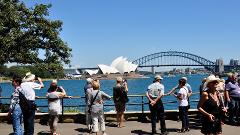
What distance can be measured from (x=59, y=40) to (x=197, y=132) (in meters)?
12.4

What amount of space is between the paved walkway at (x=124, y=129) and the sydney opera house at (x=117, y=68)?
169 metres

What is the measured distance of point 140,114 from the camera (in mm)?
16703

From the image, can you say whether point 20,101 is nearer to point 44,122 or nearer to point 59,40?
point 44,122

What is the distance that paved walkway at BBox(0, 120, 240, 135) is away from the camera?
13961 mm

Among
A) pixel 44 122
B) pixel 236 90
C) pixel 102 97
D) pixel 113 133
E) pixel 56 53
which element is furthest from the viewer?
pixel 56 53

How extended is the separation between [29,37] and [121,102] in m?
10.1

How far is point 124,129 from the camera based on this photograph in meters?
14.7

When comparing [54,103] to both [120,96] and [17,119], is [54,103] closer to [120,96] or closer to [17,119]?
[17,119]

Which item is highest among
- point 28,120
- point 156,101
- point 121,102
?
point 156,101

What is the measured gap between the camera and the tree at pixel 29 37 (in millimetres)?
22688

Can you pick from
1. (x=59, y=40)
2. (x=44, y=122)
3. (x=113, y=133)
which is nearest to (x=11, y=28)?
(x=59, y=40)

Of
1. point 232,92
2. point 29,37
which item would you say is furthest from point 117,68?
point 232,92

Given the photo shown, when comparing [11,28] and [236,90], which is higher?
[11,28]

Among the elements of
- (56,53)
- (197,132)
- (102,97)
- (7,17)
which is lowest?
A: (197,132)
